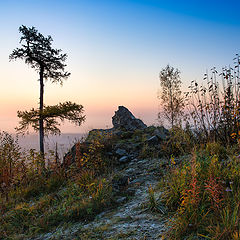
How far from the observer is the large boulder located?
1132cm

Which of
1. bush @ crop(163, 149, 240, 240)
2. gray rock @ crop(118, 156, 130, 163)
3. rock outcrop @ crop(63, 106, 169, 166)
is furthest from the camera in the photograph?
rock outcrop @ crop(63, 106, 169, 166)

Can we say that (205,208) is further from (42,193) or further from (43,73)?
(43,73)

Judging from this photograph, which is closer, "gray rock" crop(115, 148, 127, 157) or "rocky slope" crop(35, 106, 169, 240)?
"rocky slope" crop(35, 106, 169, 240)

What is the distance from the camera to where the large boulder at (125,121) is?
445 inches

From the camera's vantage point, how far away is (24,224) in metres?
3.87

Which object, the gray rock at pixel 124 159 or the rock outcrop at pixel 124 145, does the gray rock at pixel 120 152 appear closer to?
the rock outcrop at pixel 124 145

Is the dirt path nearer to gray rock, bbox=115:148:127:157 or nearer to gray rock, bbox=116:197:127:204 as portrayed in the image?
gray rock, bbox=116:197:127:204

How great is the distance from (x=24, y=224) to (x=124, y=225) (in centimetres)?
225

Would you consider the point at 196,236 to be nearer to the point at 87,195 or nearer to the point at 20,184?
the point at 87,195

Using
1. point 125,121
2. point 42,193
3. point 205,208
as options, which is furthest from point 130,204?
point 125,121

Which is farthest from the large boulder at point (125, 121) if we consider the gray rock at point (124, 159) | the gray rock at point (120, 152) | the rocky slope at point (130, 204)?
the gray rock at point (124, 159)

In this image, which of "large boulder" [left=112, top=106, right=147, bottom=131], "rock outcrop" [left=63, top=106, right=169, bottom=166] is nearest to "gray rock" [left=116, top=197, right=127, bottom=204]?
"rock outcrop" [left=63, top=106, right=169, bottom=166]

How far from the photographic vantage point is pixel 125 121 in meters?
11.5

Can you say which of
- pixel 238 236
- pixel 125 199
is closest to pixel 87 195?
pixel 125 199
